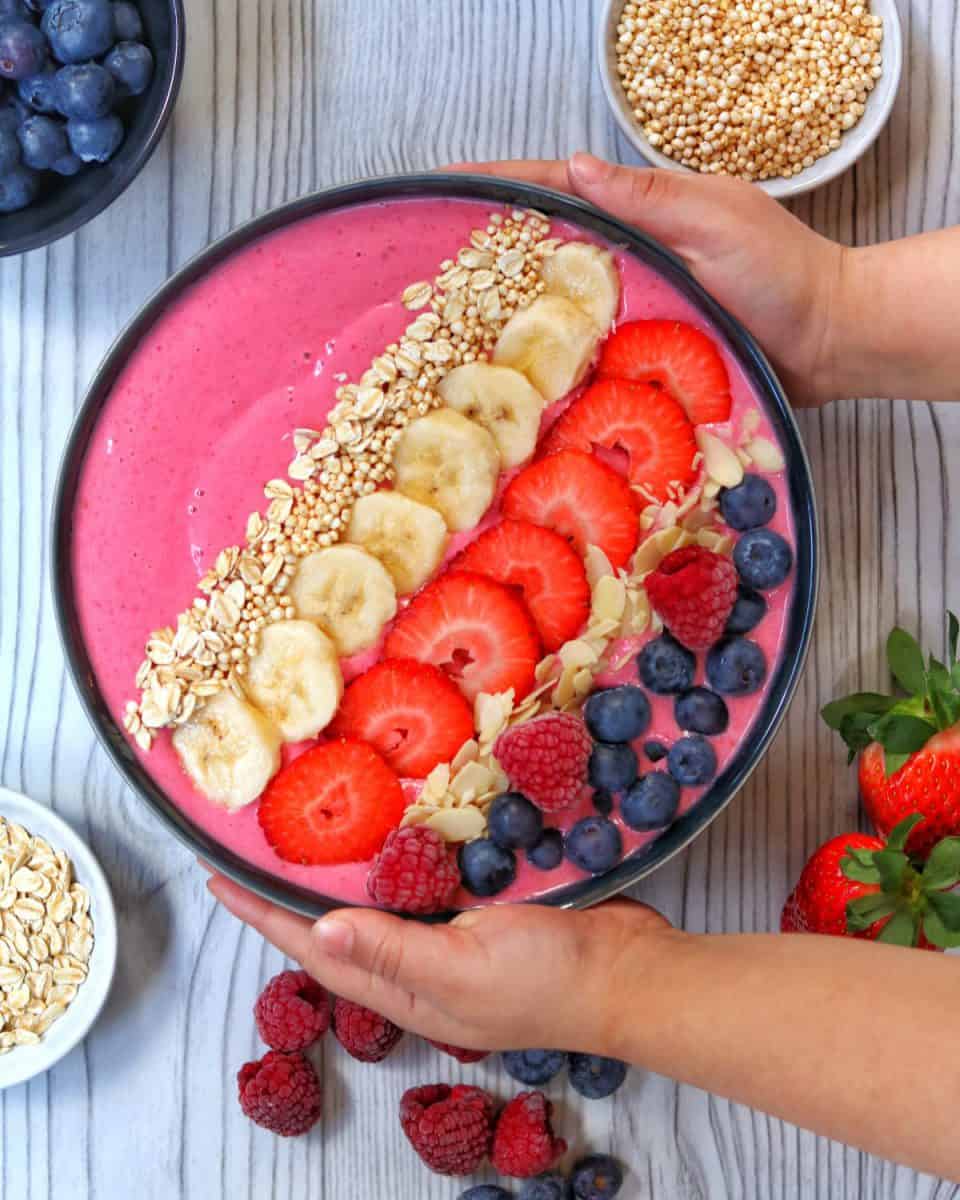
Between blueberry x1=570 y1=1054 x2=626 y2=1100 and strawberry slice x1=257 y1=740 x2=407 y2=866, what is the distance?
0.27 metres

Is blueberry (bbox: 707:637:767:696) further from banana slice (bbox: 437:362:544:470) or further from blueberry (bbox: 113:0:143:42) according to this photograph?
blueberry (bbox: 113:0:143:42)

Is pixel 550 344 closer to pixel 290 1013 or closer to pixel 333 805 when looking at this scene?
pixel 333 805

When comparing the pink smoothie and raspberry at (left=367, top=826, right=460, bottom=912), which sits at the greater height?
the pink smoothie

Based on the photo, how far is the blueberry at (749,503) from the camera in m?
Answer: 0.93

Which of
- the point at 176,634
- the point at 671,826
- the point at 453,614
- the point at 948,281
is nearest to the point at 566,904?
the point at 671,826

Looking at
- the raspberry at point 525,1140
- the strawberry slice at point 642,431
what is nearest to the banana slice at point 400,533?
the strawberry slice at point 642,431

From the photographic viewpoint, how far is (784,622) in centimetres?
94

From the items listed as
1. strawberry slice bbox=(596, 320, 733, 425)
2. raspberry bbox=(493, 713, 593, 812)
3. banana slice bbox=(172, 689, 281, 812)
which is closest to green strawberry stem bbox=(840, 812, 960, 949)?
raspberry bbox=(493, 713, 593, 812)

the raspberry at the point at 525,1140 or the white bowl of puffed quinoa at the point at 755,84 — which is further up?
the white bowl of puffed quinoa at the point at 755,84

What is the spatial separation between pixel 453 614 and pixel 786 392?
1.11 ft

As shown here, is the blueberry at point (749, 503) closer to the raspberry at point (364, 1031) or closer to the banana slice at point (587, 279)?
the banana slice at point (587, 279)

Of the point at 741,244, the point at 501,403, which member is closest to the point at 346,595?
the point at 501,403

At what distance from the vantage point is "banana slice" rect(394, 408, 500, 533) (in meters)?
0.93

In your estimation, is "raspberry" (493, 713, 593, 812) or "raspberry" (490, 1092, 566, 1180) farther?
"raspberry" (490, 1092, 566, 1180)
